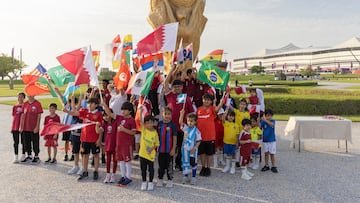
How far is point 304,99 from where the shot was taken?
1416cm

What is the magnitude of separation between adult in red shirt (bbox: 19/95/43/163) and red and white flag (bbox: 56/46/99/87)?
5.19 feet

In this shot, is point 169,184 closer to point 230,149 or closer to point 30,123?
point 230,149

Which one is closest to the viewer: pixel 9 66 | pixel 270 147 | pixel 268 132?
pixel 270 147

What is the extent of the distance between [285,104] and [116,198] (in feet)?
37.9

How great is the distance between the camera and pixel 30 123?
6.36 metres

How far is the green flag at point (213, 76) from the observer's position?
5.96 m

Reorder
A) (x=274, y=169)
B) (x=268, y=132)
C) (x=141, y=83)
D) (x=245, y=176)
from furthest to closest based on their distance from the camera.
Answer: (x=268, y=132) → (x=274, y=169) → (x=245, y=176) → (x=141, y=83)

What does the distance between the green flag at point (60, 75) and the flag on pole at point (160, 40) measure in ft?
4.89

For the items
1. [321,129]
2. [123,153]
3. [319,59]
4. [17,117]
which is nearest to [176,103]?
[123,153]

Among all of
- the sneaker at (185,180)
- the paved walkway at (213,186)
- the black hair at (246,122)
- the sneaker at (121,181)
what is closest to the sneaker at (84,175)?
the paved walkway at (213,186)

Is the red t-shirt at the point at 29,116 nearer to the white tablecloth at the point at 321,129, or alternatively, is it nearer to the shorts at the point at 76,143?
the shorts at the point at 76,143

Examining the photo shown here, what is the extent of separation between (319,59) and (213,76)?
102048mm

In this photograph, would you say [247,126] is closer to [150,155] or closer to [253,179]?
[253,179]

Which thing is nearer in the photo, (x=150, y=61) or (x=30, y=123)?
(x=150, y=61)
